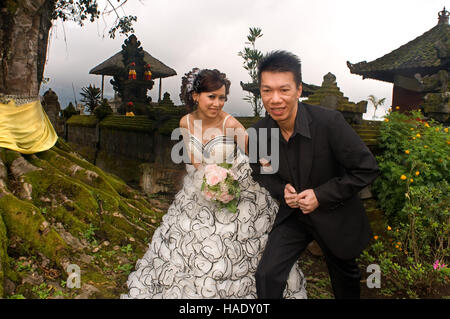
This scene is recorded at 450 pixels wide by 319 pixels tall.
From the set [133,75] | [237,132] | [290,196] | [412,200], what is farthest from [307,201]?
[133,75]

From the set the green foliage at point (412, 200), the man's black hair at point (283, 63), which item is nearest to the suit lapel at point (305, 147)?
the man's black hair at point (283, 63)

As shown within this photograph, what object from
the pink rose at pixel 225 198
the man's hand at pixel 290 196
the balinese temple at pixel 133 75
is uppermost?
the balinese temple at pixel 133 75

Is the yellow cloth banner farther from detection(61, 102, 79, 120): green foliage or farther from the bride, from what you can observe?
detection(61, 102, 79, 120): green foliage

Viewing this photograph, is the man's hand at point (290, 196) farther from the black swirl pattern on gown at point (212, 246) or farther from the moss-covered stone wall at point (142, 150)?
the moss-covered stone wall at point (142, 150)

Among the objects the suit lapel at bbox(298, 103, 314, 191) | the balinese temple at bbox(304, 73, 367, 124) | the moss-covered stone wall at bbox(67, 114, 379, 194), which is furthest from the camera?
A: the moss-covered stone wall at bbox(67, 114, 379, 194)

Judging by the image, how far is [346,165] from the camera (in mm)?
2629

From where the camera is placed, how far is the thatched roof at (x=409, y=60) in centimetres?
1612

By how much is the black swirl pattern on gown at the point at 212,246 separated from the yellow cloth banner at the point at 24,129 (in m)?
2.72

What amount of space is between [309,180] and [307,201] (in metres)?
0.23

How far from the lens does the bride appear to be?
3.10 m

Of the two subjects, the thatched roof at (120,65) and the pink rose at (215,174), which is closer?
the pink rose at (215,174)

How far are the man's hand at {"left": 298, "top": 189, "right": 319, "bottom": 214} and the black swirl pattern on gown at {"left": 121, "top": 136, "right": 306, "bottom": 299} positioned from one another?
731mm

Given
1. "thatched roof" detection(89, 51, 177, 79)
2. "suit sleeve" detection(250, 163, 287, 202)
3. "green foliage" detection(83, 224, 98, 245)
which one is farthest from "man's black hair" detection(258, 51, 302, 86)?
"thatched roof" detection(89, 51, 177, 79)

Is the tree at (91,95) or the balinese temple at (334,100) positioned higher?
the tree at (91,95)
